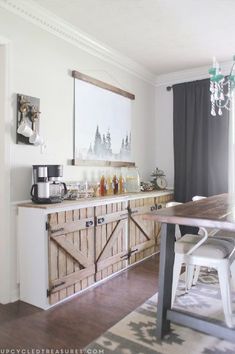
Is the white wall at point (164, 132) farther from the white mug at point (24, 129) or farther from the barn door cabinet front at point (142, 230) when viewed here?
the white mug at point (24, 129)

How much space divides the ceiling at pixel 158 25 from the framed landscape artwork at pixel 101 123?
54 cm

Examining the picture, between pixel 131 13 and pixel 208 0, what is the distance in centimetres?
72

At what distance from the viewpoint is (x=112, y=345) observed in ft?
6.10

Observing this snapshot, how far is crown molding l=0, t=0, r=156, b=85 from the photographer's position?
8.31 ft

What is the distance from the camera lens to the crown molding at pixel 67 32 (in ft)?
8.31

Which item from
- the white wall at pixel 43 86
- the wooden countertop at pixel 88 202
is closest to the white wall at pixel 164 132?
the wooden countertop at pixel 88 202

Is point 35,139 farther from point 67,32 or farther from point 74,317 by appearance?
point 74,317

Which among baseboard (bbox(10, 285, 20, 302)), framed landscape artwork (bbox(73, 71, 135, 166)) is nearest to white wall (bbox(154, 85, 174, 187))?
framed landscape artwork (bbox(73, 71, 135, 166))

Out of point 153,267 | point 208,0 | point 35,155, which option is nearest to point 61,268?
point 35,155

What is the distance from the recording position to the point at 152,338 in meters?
1.93

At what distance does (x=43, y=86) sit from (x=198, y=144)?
2429 millimetres

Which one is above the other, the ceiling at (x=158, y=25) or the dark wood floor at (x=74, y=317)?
the ceiling at (x=158, y=25)

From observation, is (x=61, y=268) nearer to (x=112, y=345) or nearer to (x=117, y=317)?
(x=117, y=317)

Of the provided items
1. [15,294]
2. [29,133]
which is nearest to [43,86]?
[29,133]
